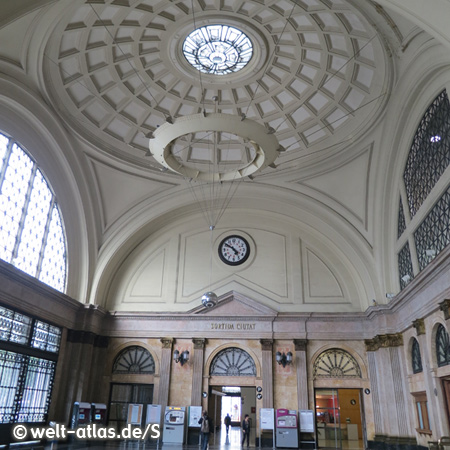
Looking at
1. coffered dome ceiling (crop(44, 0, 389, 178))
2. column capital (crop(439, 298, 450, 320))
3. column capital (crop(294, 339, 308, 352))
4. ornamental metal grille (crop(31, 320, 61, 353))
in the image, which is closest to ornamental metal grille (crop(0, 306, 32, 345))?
ornamental metal grille (crop(31, 320, 61, 353))

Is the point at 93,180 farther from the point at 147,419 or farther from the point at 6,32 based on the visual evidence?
the point at 147,419

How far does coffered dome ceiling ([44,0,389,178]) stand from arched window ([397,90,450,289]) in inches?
61.2

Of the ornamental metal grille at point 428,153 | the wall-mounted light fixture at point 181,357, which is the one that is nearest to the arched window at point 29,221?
the wall-mounted light fixture at point 181,357

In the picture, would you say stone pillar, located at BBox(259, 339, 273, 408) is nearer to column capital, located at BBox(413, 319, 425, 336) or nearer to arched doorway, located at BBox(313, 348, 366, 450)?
arched doorway, located at BBox(313, 348, 366, 450)

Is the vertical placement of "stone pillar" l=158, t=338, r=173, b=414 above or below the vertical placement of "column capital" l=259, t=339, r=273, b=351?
below

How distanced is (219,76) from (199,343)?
9.31m

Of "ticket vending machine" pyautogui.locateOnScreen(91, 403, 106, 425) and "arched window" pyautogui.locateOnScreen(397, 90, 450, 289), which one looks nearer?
"arched window" pyautogui.locateOnScreen(397, 90, 450, 289)

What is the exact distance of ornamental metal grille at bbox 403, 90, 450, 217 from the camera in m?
10.1

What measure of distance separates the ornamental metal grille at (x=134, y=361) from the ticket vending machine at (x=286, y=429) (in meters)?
4.92

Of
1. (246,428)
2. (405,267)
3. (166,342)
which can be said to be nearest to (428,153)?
(405,267)

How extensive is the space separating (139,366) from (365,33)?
13167 mm

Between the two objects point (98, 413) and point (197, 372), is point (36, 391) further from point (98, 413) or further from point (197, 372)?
point (197, 372)

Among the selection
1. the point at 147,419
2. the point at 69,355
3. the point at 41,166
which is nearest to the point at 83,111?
the point at 41,166

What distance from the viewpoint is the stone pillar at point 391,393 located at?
42.1 ft
